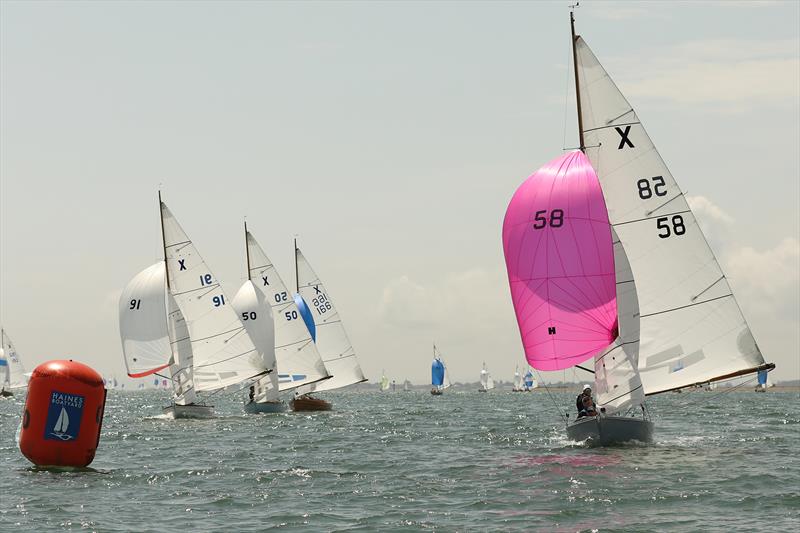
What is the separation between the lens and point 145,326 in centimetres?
4972

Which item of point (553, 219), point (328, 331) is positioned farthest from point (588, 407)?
point (328, 331)

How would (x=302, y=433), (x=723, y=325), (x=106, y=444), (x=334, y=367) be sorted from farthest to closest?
(x=334, y=367), (x=302, y=433), (x=106, y=444), (x=723, y=325)

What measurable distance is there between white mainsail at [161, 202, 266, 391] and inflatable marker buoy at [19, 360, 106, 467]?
23869 mm

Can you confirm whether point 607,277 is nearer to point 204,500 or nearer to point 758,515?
point 758,515

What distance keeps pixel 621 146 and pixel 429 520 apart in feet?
42.4

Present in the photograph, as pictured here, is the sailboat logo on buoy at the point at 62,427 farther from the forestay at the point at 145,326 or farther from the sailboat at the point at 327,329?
the sailboat at the point at 327,329

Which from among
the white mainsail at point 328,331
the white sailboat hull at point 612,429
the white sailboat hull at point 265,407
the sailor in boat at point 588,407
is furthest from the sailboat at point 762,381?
the white sailboat hull at point 612,429

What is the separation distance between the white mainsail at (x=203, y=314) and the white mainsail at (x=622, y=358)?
2418 cm

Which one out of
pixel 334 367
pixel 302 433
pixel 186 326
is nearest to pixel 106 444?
pixel 302 433

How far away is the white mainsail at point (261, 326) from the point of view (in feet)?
184

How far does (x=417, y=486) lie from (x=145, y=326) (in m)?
29.7

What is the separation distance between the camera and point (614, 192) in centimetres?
2761

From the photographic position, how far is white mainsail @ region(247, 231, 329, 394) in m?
57.6

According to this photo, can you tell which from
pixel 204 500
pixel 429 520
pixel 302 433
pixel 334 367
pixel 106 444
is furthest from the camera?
pixel 334 367
